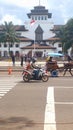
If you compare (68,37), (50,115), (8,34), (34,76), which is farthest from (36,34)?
(50,115)

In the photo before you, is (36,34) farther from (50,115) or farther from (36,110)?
(50,115)

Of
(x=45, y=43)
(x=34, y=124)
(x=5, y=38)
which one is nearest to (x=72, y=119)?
(x=34, y=124)

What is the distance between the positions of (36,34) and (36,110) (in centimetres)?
12950

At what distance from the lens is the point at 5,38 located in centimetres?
12594

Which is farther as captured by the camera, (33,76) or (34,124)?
(33,76)

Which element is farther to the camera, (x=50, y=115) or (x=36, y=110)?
(x=36, y=110)

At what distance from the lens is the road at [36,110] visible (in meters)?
10.9

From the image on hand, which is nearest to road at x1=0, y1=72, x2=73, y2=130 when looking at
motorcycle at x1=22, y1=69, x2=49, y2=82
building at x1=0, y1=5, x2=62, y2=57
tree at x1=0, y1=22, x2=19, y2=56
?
motorcycle at x1=22, y1=69, x2=49, y2=82

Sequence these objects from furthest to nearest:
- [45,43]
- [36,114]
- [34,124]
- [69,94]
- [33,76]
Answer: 1. [45,43]
2. [33,76]
3. [69,94]
4. [36,114]
5. [34,124]

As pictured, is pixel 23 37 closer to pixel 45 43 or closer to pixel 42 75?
pixel 45 43

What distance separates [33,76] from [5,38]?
10113 centimetres

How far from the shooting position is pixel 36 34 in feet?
467

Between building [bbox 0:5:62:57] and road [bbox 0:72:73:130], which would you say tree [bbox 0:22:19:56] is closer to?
building [bbox 0:5:62:57]

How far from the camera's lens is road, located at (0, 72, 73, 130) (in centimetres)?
1087
